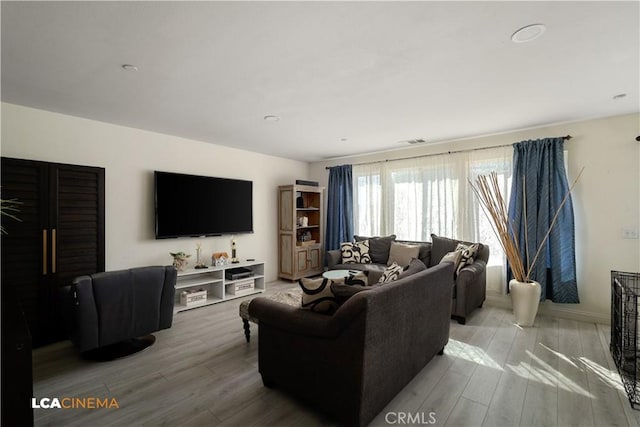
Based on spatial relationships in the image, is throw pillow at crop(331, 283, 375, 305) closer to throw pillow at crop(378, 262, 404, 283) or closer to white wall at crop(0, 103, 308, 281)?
throw pillow at crop(378, 262, 404, 283)

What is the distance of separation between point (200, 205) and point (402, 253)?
122 inches

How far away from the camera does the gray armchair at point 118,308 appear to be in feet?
7.60

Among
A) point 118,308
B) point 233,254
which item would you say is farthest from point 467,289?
point 118,308

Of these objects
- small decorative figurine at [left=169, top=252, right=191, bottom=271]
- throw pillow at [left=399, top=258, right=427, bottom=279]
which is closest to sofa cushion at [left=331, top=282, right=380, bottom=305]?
throw pillow at [left=399, top=258, right=427, bottom=279]

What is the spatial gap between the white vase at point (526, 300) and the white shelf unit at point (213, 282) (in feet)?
11.4

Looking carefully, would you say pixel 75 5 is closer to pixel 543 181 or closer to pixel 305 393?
pixel 305 393

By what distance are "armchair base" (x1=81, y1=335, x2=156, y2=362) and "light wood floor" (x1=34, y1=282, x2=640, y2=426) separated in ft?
0.22

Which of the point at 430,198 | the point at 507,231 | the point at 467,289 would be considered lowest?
Answer: the point at 467,289

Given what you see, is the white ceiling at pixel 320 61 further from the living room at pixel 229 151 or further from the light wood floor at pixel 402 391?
the light wood floor at pixel 402 391

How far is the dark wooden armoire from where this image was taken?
8.32 feet

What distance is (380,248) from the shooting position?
470 centimetres

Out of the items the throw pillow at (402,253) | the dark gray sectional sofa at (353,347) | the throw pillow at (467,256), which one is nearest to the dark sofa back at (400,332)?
the dark gray sectional sofa at (353,347)

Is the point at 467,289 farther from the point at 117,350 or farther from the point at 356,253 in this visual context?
the point at 117,350

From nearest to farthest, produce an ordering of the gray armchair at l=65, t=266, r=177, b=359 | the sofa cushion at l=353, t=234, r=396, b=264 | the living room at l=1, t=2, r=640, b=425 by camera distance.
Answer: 1. the living room at l=1, t=2, r=640, b=425
2. the gray armchair at l=65, t=266, r=177, b=359
3. the sofa cushion at l=353, t=234, r=396, b=264
